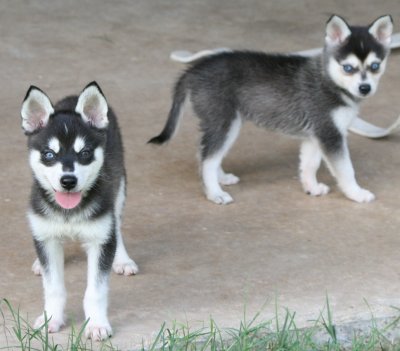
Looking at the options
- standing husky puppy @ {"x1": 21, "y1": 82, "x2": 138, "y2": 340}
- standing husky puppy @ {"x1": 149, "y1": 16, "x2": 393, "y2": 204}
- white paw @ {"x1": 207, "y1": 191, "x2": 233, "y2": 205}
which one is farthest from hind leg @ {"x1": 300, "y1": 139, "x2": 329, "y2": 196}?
standing husky puppy @ {"x1": 21, "y1": 82, "x2": 138, "y2": 340}

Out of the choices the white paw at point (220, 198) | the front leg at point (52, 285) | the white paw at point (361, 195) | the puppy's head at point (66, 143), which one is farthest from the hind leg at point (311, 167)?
the front leg at point (52, 285)

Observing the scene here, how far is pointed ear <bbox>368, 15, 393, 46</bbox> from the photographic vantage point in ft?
23.3

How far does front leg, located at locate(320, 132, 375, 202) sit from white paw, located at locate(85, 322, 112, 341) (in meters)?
2.68

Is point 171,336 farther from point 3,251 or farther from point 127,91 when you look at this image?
point 127,91

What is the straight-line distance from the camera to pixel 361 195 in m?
7.14

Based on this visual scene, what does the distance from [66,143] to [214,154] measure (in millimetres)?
2325

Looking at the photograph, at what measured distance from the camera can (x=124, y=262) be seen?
589cm

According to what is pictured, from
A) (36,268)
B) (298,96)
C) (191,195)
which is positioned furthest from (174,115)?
(36,268)

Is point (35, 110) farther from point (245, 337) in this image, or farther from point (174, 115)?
point (174, 115)

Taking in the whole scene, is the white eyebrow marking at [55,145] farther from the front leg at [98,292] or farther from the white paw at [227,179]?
the white paw at [227,179]

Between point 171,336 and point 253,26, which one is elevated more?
point 171,336

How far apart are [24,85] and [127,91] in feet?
2.90

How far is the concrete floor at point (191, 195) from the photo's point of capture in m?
5.57

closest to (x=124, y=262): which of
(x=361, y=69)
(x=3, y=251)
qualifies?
(x=3, y=251)
